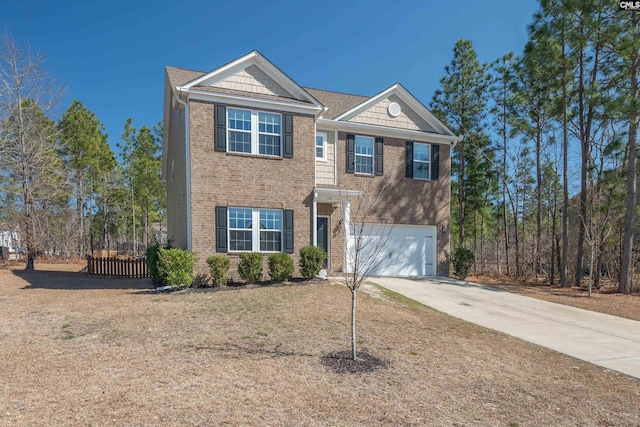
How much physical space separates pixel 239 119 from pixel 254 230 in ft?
11.9

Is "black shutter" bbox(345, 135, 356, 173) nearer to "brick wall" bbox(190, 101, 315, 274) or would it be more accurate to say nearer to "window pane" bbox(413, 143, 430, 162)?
"brick wall" bbox(190, 101, 315, 274)

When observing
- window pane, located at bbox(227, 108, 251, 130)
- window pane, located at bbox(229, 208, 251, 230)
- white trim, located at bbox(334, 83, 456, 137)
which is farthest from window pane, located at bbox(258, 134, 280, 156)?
white trim, located at bbox(334, 83, 456, 137)

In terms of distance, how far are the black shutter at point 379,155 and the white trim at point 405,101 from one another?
1.44 m

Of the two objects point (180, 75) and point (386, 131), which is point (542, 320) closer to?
point (386, 131)

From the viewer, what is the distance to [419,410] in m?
4.06

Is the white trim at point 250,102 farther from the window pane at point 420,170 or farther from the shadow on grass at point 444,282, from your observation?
the shadow on grass at point 444,282

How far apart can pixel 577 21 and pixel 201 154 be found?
14362 mm

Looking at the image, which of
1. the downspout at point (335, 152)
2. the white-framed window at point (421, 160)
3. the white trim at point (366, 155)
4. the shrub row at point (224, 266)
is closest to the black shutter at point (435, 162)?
the white-framed window at point (421, 160)

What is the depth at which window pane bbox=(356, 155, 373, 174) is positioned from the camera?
48.5ft

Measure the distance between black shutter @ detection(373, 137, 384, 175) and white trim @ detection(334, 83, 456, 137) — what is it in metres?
1.44

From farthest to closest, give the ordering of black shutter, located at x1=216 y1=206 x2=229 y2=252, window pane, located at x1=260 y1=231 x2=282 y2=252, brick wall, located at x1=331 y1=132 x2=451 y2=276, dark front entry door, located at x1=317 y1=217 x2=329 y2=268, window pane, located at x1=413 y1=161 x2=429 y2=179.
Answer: window pane, located at x1=413 y1=161 x2=429 y2=179
brick wall, located at x1=331 y1=132 x2=451 y2=276
dark front entry door, located at x1=317 y1=217 x2=329 y2=268
window pane, located at x1=260 y1=231 x2=282 y2=252
black shutter, located at x1=216 y1=206 x2=229 y2=252

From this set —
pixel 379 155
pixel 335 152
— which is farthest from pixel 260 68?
pixel 379 155

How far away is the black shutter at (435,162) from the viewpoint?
1600 cm

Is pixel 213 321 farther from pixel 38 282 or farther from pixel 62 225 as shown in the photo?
pixel 62 225
